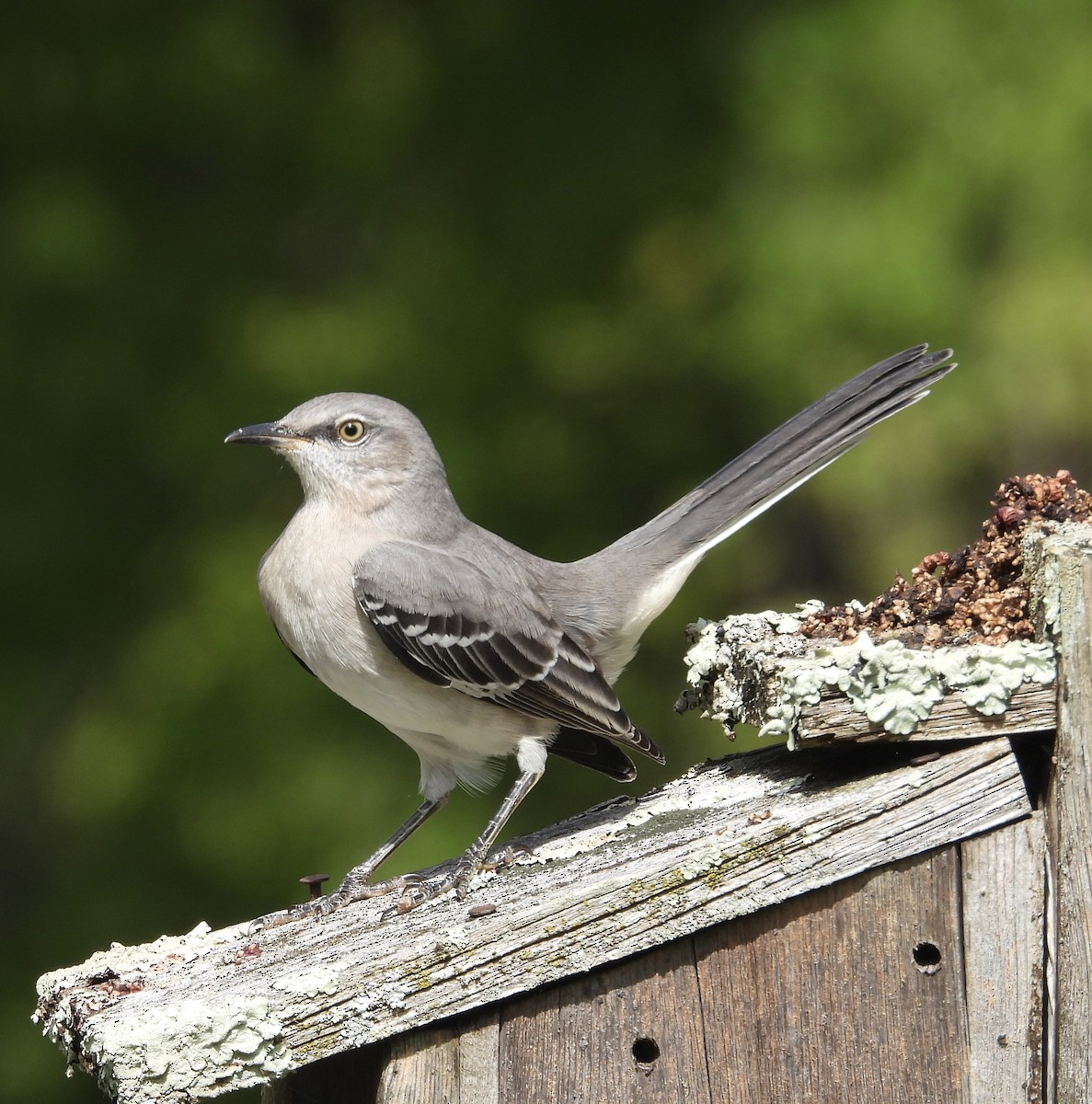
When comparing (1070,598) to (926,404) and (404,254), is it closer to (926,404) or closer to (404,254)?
(926,404)

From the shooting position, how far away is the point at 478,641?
3.97 m

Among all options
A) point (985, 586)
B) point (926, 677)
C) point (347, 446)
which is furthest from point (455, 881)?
point (347, 446)

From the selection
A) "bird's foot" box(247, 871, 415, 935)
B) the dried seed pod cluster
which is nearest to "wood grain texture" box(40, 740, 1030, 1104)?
the dried seed pod cluster

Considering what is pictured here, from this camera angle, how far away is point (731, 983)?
2.79 metres

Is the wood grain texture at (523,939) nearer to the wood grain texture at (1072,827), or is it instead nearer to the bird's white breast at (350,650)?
the wood grain texture at (1072,827)

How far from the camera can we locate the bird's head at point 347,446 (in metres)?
4.24

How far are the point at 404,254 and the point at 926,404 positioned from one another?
2669 mm

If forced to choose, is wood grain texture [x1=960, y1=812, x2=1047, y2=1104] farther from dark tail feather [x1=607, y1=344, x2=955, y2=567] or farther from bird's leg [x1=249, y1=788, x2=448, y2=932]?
dark tail feather [x1=607, y1=344, x2=955, y2=567]

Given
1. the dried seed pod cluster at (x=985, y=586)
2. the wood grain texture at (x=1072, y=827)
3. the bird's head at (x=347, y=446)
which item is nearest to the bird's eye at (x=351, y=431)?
the bird's head at (x=347, y=446)

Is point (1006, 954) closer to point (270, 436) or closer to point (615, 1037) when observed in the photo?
point (615, 1037)

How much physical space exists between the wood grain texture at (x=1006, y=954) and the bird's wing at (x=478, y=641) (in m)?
1.22

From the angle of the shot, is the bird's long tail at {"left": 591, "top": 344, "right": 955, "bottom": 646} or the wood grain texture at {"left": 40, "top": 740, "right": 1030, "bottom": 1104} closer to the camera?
the wood grain texture at {"left": 40, "top": 740, "right": 1030, "bottom": 1104}

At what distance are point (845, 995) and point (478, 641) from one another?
1568 mm

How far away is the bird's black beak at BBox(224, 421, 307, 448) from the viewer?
4.16 meters
